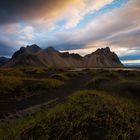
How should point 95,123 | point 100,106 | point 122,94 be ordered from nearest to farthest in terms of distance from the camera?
point 95,123 < point 100,106 < point 122,94

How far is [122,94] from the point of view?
66.4 ft

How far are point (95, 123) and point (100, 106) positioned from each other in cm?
297

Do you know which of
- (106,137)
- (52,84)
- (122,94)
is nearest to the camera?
(106,137)

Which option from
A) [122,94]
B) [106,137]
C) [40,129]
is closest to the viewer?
[106,137]

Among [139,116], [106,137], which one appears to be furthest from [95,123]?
[139,116]

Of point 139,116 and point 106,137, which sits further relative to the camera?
point 139,116

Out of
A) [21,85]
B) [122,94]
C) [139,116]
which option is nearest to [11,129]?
[139,116]

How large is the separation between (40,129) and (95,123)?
9.31 feet

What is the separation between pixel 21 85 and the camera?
27531 mm

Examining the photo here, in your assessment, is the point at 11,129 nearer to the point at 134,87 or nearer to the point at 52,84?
the point at 134,87

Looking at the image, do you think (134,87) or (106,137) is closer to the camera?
(106,137)

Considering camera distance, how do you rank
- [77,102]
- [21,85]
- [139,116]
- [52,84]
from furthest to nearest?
[52,84] < [21,85] < [77,102] < [139,116]

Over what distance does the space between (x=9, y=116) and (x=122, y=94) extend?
1093 cm

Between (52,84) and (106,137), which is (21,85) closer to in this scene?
(52,84)
